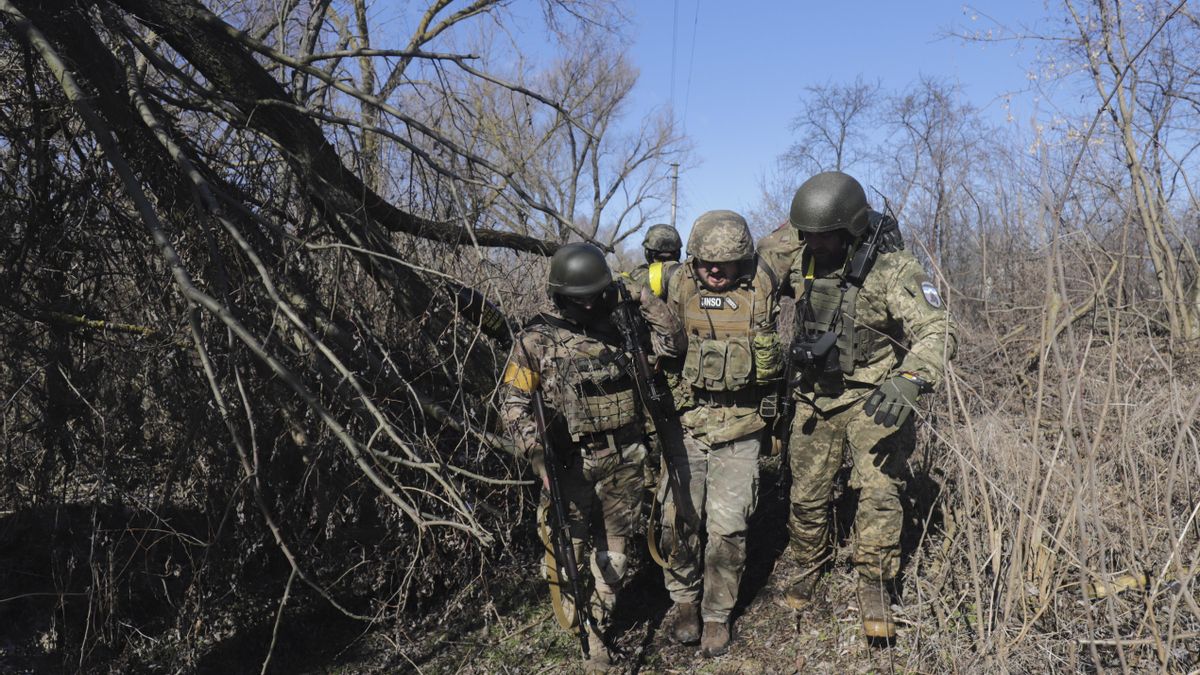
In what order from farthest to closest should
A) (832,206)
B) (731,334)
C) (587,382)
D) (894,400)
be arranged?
(731,334) → (587,382) → (832,206) → (894,400)

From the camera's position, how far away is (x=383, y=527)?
505 cm

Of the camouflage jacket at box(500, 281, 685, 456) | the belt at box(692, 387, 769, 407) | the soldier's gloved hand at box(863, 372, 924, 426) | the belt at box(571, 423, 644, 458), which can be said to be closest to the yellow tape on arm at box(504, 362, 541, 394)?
the camouflage jacket at box(500, 281, 685, 456)

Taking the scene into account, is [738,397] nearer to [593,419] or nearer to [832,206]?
[593,419]

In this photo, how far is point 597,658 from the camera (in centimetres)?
400

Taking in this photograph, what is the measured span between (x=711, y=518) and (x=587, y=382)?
959 mm

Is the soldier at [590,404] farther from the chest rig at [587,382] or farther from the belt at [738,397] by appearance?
the belt at [738,397]

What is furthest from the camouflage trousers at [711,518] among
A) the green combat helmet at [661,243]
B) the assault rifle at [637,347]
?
the green combat helmet at [661,243]

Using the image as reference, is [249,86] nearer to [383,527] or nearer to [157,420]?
[157,420]

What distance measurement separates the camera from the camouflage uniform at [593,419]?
12.7 ft

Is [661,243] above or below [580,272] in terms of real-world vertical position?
above

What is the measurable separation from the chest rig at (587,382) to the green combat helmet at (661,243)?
2234 millimetres

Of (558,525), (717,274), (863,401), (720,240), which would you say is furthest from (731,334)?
(558,525)

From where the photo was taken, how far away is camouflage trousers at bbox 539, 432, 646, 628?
4070 millimetres

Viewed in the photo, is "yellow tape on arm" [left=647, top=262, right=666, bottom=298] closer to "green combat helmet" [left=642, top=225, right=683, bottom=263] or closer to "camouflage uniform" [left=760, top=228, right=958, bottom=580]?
"camouflage uniform" [left=760, top=228, right=958, bottom=580]
